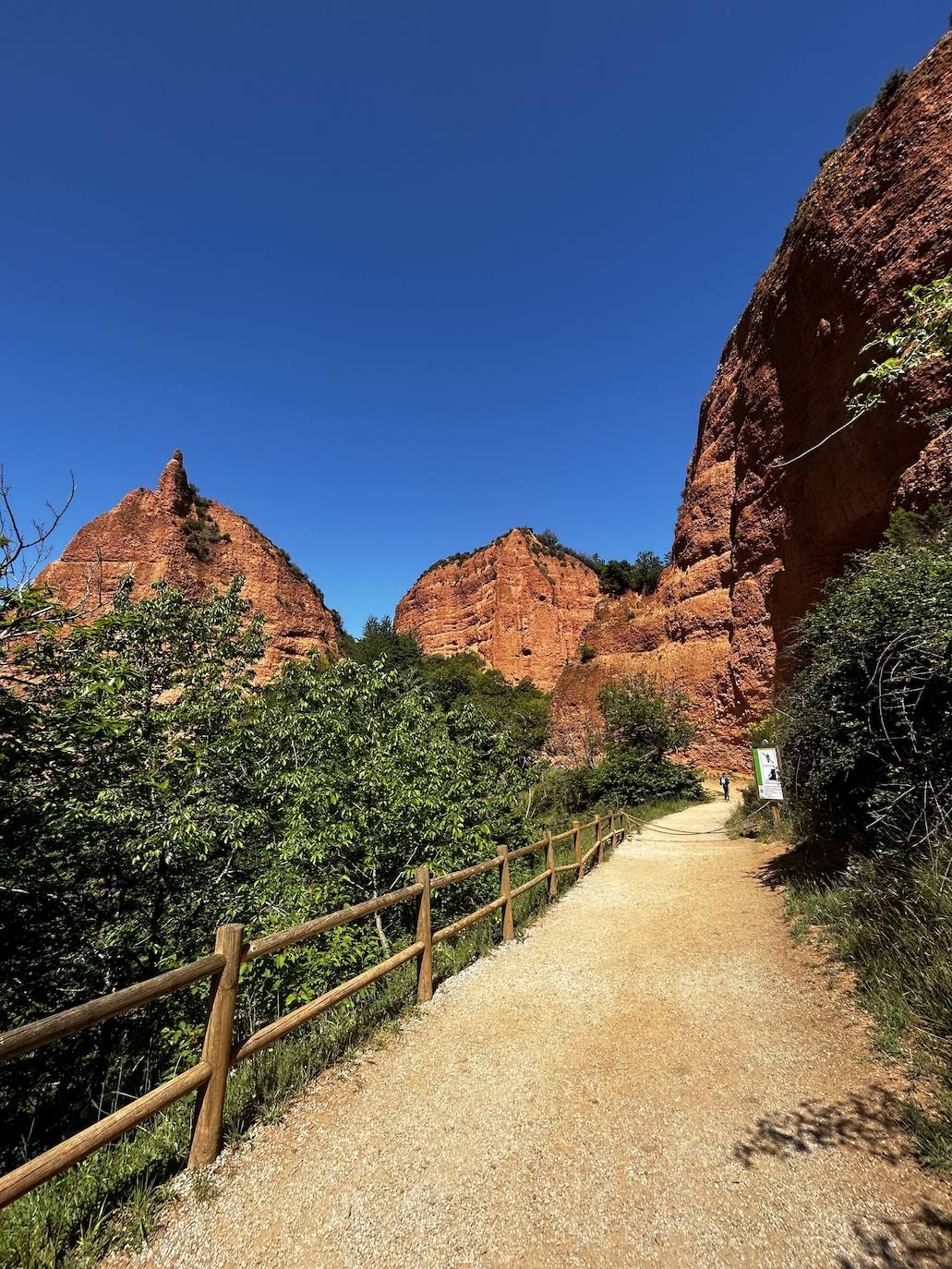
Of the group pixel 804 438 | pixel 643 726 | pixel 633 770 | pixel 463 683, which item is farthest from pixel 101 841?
pixel 463 683

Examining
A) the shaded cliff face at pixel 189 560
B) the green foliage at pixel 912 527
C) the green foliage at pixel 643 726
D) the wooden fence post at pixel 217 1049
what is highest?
the shaded cliff face at pixel 189 560

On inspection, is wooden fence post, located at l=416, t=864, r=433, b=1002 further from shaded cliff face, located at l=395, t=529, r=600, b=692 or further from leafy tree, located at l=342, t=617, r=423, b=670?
shaded cliff face, located at l=395, t=529, r=600, b=692

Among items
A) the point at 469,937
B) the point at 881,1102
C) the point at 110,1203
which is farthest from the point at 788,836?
the point at 110,1203

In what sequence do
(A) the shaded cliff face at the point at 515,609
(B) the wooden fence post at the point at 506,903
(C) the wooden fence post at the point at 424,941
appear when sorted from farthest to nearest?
(A) the shaded cliff face at the point at 515,609, (B) the wooden fence post at the point at 506,903, (C) the wooden fence post at the point at 424,941

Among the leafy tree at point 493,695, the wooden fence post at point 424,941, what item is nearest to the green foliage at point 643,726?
the leafy tree at point 493,695

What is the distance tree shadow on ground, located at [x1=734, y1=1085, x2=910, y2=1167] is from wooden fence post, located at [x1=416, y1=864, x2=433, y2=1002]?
282 cm

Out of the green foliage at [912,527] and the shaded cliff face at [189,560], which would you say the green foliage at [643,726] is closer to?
the green foliage at [912,527]

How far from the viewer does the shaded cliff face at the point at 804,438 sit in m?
16.5

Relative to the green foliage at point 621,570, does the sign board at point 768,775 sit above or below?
below

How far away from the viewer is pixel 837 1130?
311cm

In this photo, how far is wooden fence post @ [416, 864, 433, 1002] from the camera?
5086 millimetres

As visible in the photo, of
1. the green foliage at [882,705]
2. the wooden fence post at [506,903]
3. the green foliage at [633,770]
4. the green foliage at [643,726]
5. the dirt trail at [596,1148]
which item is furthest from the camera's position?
the green foliage at [643,726]

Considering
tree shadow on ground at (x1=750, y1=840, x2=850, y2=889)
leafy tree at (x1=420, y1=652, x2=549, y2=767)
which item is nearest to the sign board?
tree shadow on ground at (x1=750, y1=840, x2=850, y2=889)

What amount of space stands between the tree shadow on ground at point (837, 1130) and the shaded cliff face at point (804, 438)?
10336 millimetres
